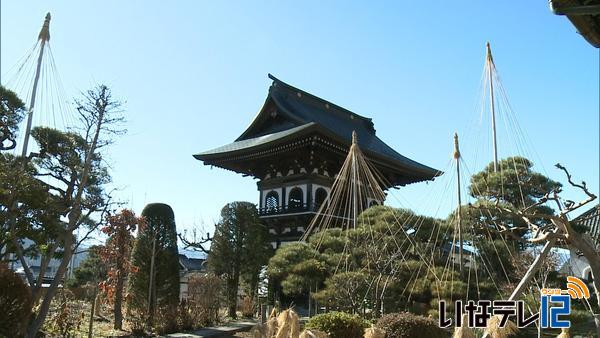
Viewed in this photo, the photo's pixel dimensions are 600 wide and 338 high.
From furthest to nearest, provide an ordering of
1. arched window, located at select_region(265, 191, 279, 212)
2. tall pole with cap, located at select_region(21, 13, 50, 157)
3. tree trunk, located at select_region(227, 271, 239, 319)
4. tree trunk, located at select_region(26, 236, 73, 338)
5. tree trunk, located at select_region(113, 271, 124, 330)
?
arched window, located at select_region(265, 191, 279, 212)
tree trunk, located at select_region(227, 271, 239, 319)
tree trunk, located at select_region(113, 271, 124, 330)
tall pole with cap, located at select_region(21, 13, 50, 157)
tree trunk, located at select_region(26, 236, 73, 338)

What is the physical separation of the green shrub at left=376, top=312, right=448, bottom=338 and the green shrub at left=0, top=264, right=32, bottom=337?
6.10 m

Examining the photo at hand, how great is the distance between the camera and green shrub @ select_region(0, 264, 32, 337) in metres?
8.07

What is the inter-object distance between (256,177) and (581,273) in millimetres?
16020

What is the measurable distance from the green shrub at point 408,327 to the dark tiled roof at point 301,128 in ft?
35.2

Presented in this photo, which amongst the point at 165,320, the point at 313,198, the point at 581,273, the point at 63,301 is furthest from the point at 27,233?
the point at 581,273

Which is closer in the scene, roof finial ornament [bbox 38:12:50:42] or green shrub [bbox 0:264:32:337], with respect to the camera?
green shrub [bbox 0:264:32:337]

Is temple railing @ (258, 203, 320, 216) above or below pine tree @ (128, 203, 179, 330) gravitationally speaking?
above

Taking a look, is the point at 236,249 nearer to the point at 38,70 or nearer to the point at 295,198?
the point at 295,198

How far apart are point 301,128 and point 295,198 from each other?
4026mm

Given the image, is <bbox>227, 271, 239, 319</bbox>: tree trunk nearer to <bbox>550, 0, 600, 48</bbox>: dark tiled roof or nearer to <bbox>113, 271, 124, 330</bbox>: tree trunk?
<bbox>113, 271, 124, 330</bbox>: tree trunk

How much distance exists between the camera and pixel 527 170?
17.7m

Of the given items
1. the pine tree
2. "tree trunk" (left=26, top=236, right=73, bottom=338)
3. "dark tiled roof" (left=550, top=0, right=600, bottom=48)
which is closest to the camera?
"dark tiled roof" (left=550, top=0, right=600, bottom=48)

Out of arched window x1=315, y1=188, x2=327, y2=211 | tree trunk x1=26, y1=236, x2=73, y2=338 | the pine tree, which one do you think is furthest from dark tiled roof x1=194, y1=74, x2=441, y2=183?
tree trunk x1=26, y1=236, x2=73, y2=338

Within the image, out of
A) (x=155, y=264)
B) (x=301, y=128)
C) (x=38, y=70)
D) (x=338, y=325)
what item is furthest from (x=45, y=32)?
(x=338, y=325)
